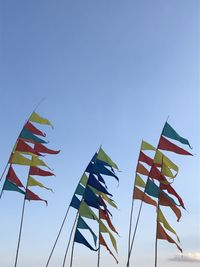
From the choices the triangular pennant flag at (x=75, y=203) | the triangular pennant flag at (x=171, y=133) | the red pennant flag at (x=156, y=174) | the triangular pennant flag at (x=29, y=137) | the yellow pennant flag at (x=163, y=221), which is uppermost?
the triangular pennant flag at (x=171, y=133)

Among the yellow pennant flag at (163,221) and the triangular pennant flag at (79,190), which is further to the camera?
the triangular pennant flag at (79,190)

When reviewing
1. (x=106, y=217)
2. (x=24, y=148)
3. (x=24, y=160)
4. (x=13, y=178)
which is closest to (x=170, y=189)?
(x=106, y=217)

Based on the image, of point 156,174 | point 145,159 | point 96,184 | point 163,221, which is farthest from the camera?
point 145,159

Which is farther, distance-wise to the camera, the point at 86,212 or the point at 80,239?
the point at 86,212

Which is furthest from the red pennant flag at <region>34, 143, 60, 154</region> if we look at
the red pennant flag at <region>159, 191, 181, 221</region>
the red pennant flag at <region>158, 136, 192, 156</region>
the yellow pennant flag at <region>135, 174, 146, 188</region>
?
the red pennant flag at <region>159, 191, 181, 221</region>

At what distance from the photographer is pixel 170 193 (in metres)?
40.0

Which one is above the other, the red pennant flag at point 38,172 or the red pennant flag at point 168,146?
the red pennant flag at point 168,146

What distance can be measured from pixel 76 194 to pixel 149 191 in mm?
7028

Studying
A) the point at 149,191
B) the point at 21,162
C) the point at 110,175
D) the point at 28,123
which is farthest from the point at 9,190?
the point at 149,191

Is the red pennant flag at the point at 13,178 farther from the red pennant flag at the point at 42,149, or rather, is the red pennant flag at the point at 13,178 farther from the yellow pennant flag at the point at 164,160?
the yellow pennant flag at the point at 164,160

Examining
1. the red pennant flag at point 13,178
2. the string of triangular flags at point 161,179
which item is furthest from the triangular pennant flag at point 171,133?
the red pennant flag at point 13,178

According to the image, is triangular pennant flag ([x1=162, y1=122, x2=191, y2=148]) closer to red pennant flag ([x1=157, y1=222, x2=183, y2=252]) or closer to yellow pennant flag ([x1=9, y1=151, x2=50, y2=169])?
red pennant flag ([x1=157, y1=222, x2=183, y2=252])

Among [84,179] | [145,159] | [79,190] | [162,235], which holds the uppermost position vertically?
[145,159]

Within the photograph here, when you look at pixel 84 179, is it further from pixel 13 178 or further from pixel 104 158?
pixel 13 178
